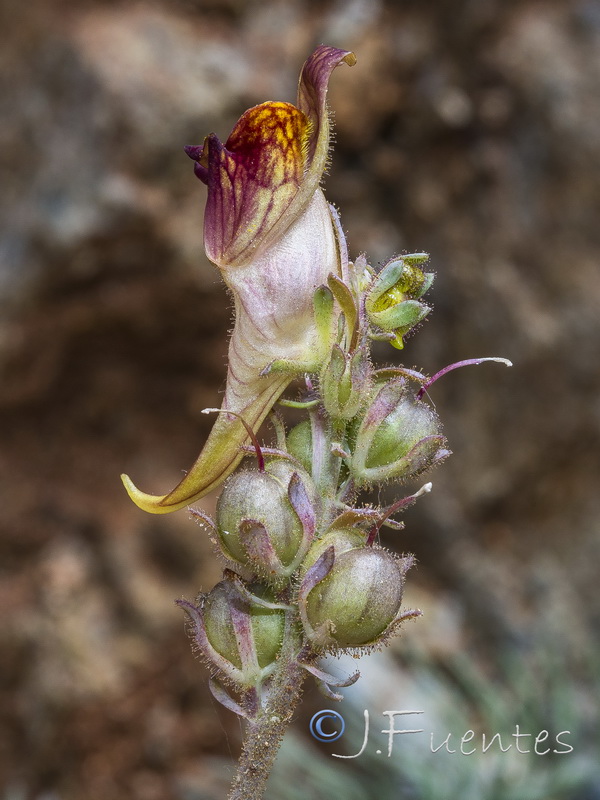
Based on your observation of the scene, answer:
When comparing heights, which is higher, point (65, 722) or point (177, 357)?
point (177, 357)

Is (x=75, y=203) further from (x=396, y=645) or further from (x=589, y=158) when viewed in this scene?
(x=396, y=645)

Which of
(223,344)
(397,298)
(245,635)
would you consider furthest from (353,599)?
(223,344)

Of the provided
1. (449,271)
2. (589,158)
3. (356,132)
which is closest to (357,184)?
(356,132)

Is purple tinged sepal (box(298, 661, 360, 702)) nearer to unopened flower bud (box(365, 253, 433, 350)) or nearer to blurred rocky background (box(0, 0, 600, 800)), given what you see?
unopened flower bud (box(365, 253, 433, 350))

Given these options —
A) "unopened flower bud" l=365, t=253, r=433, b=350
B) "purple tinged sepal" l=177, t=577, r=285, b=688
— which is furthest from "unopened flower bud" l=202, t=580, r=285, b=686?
"unopened flower bud" l=365, t=253, r=433, b=350

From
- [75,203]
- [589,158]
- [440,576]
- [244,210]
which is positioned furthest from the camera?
[440,576]

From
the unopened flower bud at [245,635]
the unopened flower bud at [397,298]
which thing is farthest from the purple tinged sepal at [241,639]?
the unopened flower bud at [397,298]

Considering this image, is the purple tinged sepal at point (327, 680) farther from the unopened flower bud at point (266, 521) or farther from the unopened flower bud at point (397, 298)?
the unopened flower bud at point (397, 298)
